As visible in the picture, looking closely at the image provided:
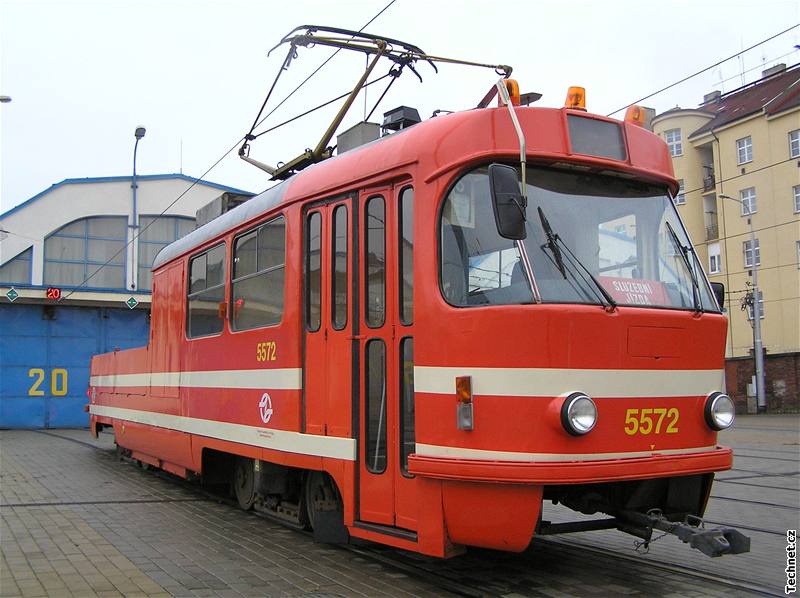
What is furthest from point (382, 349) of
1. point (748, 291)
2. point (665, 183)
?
point (748, 291)

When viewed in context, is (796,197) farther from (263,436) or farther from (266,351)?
(263,436)

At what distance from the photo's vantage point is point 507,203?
4906 mm

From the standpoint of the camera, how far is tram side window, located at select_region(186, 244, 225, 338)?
28.8 ft

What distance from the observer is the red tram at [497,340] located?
4938 mm

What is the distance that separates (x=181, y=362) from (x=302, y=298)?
142 inches

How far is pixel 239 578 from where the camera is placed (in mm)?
6023

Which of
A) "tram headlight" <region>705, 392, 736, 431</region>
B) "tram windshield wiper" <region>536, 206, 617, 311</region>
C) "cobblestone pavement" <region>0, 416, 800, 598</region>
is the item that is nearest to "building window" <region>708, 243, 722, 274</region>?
"cobblestone pavement" <region>0, 416, 800, 598</region>

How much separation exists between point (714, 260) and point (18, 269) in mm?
32659

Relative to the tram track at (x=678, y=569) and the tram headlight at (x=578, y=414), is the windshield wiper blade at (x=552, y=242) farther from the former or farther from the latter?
the tram track at (x=678, y=569)

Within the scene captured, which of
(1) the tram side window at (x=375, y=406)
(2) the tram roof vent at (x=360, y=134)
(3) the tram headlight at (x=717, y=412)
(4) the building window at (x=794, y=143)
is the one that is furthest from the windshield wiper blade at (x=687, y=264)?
(4) the building window at (x=794, y=143)

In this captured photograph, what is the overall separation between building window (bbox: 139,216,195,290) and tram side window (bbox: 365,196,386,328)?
20.3 meters

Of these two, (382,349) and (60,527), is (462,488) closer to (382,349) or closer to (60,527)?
(382,349)

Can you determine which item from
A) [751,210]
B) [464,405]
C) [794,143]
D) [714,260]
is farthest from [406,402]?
[714,260]

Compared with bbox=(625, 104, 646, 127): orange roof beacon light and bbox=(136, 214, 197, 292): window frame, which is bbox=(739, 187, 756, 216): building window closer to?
bbox=(136, 214, 197, 292): window frame
